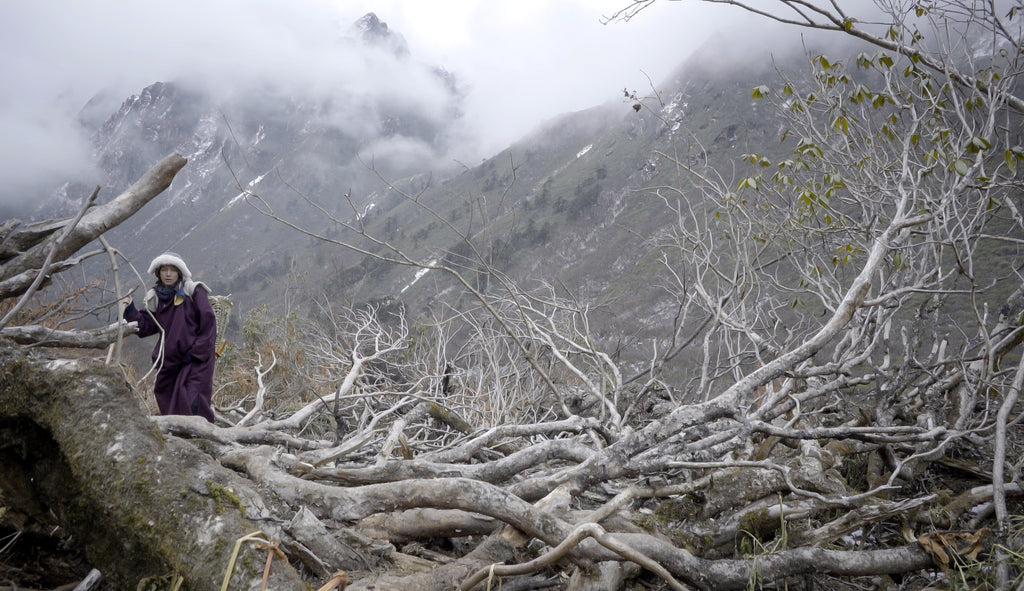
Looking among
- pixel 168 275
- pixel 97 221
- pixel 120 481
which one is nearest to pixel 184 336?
pixel 168 275

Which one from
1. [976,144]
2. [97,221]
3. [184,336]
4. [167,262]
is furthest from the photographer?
[184,336]

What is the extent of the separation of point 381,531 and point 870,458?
8.70ft

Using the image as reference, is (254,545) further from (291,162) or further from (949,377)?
(291,162)

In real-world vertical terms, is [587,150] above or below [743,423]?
above

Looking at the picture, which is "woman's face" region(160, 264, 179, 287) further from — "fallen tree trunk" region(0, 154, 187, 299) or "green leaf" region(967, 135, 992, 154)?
"green leaf" region(967, 135, 992, 154)

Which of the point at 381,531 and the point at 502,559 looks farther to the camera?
the point at 381,531

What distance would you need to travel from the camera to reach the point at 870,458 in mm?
2854

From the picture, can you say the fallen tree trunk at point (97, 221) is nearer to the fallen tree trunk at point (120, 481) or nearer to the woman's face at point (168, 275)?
the fallen tree trunk at point (120, 481)

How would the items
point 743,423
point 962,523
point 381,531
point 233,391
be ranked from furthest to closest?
point 233,391 → point 962,523 → point 743,423 → point 381,531

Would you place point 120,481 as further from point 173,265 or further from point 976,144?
point 976,144

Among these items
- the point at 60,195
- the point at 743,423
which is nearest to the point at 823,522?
the point at 743,423

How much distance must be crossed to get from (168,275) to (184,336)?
0.42 m

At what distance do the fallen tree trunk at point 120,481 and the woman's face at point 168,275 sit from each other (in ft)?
6.96

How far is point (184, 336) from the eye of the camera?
352 centimetres
